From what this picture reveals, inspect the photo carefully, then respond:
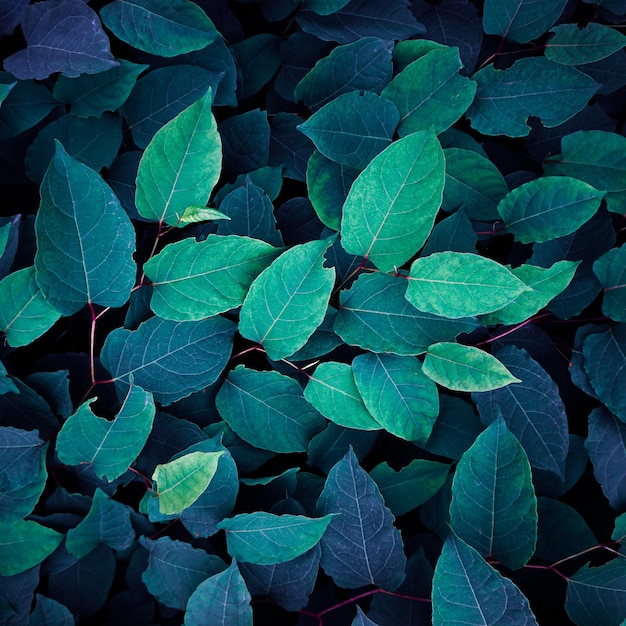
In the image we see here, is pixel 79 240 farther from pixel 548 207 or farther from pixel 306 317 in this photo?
pixel 548 207

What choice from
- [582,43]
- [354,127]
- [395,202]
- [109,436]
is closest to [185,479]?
[109,436]

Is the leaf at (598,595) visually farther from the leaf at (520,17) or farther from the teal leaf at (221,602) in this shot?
the leaf at (520,17)

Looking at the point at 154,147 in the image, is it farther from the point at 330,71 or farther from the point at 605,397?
the point at 605,397

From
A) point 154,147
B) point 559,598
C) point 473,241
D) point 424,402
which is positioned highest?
point 154,147

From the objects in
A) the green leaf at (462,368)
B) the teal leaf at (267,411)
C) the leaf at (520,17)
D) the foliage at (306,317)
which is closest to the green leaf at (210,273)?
the foliage at (306,317)

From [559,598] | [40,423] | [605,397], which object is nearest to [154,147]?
[40,423]

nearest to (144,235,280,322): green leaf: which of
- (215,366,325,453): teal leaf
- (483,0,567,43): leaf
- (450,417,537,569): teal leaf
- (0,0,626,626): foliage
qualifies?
(0,0,626,626): foliage
